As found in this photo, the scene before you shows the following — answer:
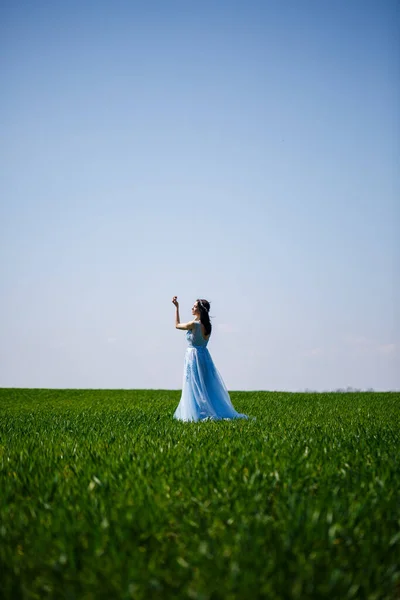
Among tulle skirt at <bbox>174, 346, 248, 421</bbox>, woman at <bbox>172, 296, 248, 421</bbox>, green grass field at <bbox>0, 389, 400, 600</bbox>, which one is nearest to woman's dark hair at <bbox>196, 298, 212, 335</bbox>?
woman at <bbox>172, 296, 248, 421</bbox>

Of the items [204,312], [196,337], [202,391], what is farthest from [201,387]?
[204,312]

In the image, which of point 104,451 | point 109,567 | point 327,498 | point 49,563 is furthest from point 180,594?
point 104,451

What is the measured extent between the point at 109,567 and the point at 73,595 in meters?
0.36

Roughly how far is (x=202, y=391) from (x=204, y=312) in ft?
6.55

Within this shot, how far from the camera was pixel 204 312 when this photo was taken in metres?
15.0

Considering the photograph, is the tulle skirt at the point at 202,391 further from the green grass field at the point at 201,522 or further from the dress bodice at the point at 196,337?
the green grass field at the point at 201,522

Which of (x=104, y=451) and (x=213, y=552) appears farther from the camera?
(x=104, y=451)

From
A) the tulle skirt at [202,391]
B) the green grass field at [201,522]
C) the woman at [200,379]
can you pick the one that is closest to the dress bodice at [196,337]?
the woman at [200,379]

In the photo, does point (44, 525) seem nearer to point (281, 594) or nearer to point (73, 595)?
point (73, 595)

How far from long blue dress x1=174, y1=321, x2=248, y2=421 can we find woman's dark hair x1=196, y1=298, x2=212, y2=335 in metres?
0.17

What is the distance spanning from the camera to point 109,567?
3.93 meters

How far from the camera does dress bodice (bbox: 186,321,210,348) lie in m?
15.0

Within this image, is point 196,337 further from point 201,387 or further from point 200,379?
point 201,387

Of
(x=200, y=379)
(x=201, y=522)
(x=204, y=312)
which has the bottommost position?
(x=201, y=522)
